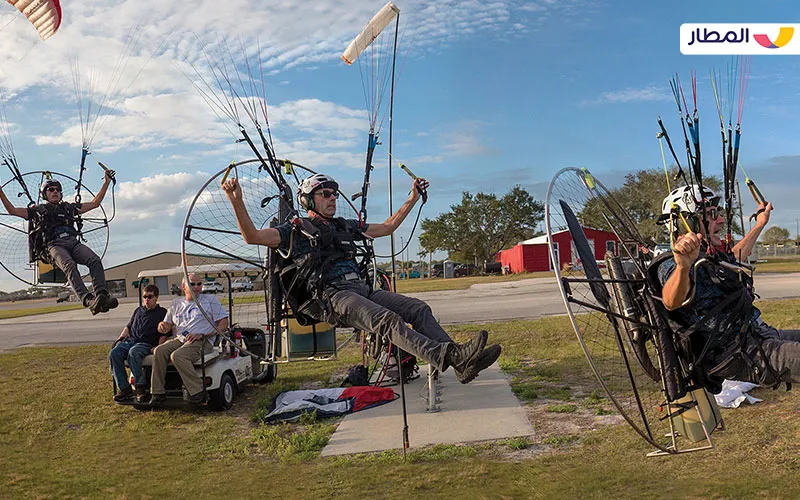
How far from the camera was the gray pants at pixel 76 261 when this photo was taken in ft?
24.4

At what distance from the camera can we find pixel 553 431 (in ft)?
18.8

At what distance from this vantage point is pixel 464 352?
4.27m

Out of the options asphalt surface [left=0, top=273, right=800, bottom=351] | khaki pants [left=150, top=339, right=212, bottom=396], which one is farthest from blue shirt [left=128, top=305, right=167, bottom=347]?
asphalt surface [left=0, top=273, right=800, bottom=351]

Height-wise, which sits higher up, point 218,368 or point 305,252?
point 305,252

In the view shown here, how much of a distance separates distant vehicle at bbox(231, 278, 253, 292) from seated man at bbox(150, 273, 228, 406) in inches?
17.3

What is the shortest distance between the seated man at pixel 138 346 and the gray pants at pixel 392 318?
3698 millimetres

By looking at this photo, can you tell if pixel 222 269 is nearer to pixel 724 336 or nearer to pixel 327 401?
pixel 327 401

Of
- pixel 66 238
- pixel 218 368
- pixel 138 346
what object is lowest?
pixel 218 368

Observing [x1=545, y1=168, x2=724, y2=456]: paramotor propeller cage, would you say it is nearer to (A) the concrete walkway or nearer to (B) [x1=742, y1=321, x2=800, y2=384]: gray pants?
(B) [x1=742, y1=321, x2=800, y2=384]: gray pants

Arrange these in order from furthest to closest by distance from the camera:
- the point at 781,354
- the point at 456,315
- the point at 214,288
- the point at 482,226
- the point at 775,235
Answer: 1. the point at 775,235
2. the point at 482,226
3. the point at 456,315
4. the point at 214,288
5. the point at 781,354

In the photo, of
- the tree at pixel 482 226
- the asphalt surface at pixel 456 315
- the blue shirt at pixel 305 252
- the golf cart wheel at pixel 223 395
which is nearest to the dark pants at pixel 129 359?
the golf cart wheel at pixel 223 395

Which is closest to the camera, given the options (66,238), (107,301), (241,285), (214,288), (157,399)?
(157,399)

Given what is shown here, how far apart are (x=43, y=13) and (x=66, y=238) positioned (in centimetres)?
262

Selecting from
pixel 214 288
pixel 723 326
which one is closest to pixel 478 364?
pixel 723 326
